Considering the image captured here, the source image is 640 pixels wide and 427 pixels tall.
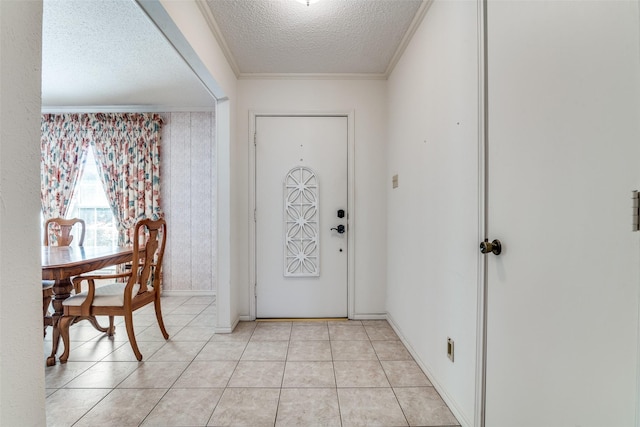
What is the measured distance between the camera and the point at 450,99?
1586mm

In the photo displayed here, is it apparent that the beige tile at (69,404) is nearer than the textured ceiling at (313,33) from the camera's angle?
Yes

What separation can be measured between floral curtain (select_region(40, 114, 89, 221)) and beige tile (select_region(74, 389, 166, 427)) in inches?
127

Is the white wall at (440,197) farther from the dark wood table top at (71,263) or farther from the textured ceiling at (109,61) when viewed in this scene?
the dark wood table top at (71,263)

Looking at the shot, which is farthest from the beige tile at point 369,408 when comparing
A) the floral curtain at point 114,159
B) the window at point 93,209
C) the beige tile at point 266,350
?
the window at point 93,209

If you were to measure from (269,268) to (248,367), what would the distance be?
1059mm

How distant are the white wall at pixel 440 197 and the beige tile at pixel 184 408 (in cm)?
141

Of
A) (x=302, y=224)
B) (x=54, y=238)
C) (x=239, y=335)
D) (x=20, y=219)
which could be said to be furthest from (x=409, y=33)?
(x=54, y=238)

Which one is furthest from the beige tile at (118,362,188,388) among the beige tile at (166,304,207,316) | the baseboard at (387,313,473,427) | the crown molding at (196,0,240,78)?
the crown molding at (196,0,240,78)

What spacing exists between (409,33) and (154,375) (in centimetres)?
324

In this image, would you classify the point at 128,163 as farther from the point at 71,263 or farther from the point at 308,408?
the point at 308,408

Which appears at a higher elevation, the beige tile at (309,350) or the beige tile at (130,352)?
the beige tile at (309,350)

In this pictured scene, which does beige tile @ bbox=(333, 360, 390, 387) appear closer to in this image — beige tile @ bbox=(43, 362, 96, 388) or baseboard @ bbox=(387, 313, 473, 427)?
baseboard @ bbox=(387, 313, 473, 427)

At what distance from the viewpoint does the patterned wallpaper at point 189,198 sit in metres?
3.85

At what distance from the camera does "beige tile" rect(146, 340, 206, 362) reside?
85.9 inches
